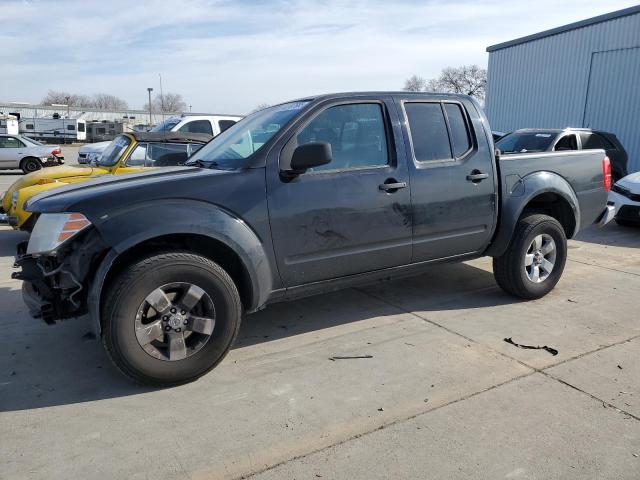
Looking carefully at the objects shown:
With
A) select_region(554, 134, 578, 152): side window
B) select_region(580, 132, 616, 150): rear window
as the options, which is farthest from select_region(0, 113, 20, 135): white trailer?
select_region(580, 132, 616, 150): rear window

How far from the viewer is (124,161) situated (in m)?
7.55

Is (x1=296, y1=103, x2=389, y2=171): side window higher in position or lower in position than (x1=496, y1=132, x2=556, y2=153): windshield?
higher

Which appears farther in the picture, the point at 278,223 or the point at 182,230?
the point at 278,223

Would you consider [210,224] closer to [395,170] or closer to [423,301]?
[395,170]

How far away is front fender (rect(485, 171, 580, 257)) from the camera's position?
4.58m

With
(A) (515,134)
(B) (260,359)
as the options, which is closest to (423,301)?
(B) (260,359)

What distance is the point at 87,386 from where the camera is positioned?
3262 mm

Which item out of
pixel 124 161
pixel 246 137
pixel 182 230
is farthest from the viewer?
pixel 124 161

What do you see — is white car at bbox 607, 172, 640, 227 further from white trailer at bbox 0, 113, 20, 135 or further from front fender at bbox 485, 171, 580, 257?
white trailer at bbox 0, 113, 20, 135

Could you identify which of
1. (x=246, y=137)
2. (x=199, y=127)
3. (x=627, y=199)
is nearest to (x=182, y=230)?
(x=246, y=137)

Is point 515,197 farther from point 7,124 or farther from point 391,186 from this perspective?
point 7,124

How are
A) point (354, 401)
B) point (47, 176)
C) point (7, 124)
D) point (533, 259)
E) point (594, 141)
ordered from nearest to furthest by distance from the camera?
point (354, 401) → point (533, 259) → point (47, 176) → point (594, 141) → point (7, 124)

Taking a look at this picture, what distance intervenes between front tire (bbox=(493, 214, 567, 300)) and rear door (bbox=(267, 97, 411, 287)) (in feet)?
3.88

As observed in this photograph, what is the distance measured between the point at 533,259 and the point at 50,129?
51.9m
